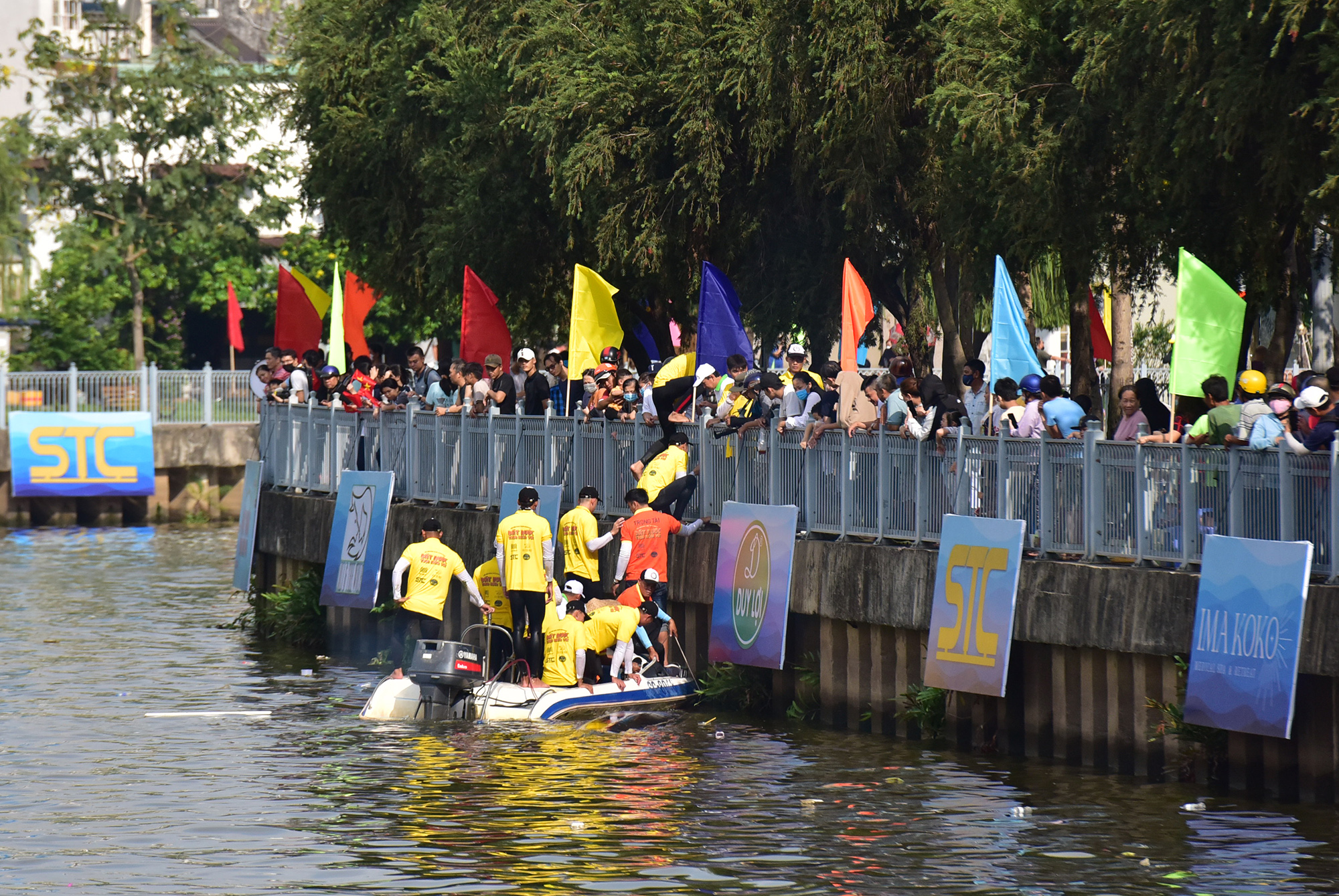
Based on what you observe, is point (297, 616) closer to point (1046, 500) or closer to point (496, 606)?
point (496, 606)

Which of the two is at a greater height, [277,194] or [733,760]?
[277,194]

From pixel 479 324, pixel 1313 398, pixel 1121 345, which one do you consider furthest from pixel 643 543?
pixel 1121 345

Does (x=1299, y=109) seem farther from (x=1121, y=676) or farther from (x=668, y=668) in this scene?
(x=668, y=668)

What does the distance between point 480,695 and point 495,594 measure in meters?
2.51

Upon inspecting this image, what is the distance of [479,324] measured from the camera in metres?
25.7

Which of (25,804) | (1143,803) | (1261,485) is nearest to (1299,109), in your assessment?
(1261,485)

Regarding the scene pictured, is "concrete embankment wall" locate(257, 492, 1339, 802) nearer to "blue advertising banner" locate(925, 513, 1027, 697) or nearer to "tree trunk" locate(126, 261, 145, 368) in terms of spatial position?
"blue advertising banner" locate(925, 513, 1027, 697)

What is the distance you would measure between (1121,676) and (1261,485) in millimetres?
1974

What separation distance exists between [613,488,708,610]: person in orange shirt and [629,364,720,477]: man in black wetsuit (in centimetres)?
68

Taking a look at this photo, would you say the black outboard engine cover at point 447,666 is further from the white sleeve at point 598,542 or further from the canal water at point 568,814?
the white sleeve at point 598,542

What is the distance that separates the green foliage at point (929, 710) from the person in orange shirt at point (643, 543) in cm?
325

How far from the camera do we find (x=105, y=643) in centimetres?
2645

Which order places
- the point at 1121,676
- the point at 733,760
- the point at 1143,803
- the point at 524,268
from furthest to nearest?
the point at 524,268 < the point at 733,760 < the point at 1121,676 < the point at 1143,803

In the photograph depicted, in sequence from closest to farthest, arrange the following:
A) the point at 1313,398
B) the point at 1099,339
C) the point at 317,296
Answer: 1. the point at 1313,398
2. the point at 1099,339
3. the point at 317,296
